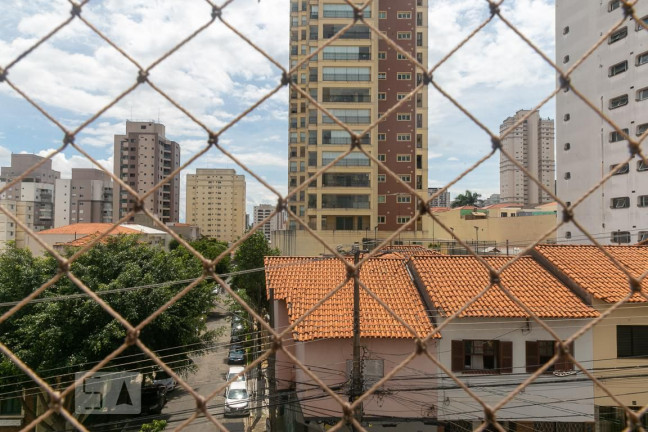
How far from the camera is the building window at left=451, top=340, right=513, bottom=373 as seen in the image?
8031mm

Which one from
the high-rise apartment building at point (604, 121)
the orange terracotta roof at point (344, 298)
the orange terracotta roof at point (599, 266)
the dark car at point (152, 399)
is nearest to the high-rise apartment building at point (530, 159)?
the high-rise apartment building at point (604, 121)

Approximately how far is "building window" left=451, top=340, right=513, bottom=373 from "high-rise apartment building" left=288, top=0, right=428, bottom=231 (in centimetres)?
1628

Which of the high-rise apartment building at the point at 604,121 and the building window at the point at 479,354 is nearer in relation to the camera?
the building window at the point at 479,354

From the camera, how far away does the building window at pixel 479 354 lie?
26.3 feet

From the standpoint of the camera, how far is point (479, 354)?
8141 millimetres

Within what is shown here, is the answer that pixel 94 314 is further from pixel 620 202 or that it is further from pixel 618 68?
pixel 618 68

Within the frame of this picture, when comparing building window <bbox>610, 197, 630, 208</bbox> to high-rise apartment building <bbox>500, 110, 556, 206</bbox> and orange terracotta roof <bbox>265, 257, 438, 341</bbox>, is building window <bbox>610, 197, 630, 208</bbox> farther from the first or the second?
high-rise apartment building <bbox>500, 110, 556, 206</bbox>

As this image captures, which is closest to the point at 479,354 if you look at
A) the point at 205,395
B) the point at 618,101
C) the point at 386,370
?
the point at 386,370

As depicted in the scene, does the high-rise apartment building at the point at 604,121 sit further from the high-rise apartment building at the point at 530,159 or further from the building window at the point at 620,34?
the high-rise apartment building at the point at 530,159

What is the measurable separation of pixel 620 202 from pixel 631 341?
45.7 feet

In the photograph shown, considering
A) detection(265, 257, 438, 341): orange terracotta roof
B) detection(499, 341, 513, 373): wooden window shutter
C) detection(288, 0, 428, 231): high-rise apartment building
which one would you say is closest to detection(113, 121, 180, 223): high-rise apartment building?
detection(288, 0, 428, 231): high-rise apartment building

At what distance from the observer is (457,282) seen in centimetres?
895

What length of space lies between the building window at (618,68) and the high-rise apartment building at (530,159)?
48.7 metres

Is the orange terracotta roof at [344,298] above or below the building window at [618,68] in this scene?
below
